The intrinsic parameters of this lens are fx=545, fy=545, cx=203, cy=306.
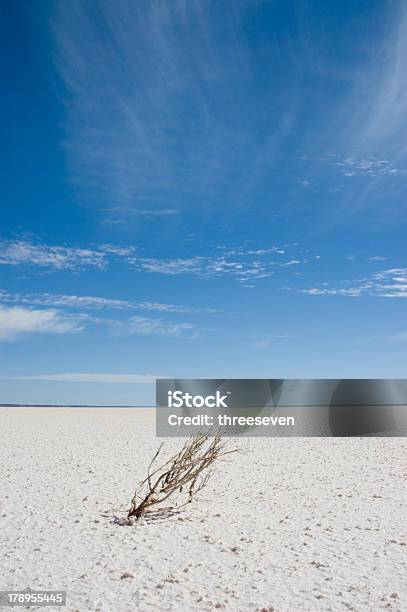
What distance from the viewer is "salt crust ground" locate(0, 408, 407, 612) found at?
18.3ft

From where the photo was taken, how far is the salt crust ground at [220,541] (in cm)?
558

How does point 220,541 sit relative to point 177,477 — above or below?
below

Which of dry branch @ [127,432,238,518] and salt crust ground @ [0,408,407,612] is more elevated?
dry branch @ [127,432,238,518]

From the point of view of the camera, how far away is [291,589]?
5.70 m

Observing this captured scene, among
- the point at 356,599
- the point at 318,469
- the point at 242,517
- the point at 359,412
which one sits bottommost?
the point at 356,599

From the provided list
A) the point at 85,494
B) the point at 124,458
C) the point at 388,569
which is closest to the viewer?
the point at 388,569

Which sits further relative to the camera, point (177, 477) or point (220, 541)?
point (177, 477)

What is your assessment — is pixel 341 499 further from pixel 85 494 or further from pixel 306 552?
pixel 85 494

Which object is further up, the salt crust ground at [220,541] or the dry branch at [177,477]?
the dry branch at [177,477]

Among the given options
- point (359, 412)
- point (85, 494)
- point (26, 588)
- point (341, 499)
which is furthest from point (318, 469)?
point (359, 412)

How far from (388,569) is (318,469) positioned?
8.04 m

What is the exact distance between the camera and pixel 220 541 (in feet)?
24.4

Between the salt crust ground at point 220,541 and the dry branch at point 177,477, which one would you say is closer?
the salt crust ground at point 220,541

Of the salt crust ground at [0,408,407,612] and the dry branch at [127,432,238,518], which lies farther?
the dry branch at [127,432,238,518]
